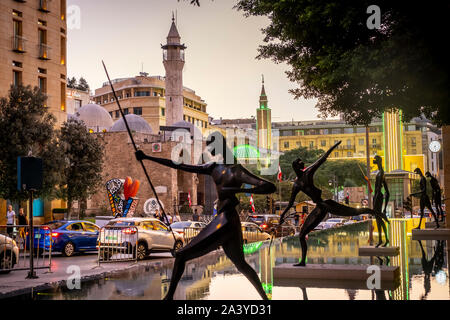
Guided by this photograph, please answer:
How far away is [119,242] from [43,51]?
22852mm

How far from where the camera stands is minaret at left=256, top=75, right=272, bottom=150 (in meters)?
145

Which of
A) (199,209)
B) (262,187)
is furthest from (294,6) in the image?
(199,209)

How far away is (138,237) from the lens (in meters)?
19.2

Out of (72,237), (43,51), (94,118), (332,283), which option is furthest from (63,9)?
(332,283)

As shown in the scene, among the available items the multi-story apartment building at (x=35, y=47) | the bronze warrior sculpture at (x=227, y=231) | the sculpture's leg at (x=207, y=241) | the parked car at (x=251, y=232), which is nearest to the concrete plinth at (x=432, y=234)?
the parked car at (x=251, y=232)

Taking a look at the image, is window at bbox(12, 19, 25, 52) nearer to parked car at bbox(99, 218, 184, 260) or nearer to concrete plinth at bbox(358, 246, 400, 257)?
parked car at bbox(99, 218, 184, 260)

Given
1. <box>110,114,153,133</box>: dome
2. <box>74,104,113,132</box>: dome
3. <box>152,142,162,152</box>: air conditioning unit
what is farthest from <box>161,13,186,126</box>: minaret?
<box>152,142,162,152</box>: air conditioning unit

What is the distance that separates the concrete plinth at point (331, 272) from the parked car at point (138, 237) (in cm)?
794

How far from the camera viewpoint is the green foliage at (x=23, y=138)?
26.9m

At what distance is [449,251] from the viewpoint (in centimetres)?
1515

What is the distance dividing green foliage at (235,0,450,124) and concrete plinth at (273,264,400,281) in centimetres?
316

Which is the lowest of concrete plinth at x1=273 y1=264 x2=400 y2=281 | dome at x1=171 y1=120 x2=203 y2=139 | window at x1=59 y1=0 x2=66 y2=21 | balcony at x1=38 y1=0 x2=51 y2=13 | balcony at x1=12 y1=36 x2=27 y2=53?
concrete plinth at x1=273 y1=264 x2=400 y2=281

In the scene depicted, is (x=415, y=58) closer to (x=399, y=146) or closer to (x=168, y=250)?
(x=168, y=250)
